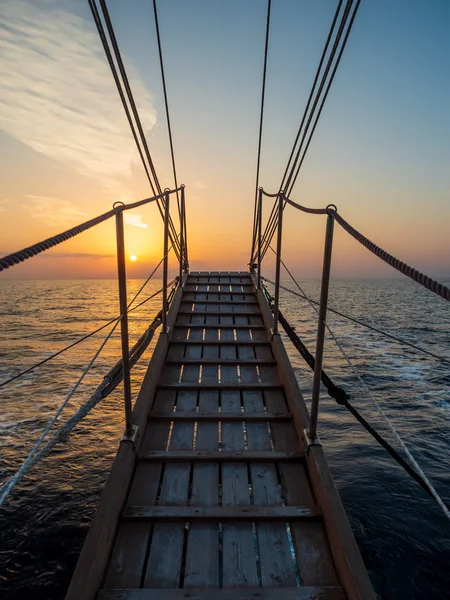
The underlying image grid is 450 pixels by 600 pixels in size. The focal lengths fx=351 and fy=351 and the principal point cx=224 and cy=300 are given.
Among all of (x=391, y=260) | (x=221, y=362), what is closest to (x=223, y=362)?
(x=221, y=362)

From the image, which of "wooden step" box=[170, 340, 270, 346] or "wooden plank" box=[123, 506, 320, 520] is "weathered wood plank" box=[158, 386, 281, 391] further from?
"wooden plank" box=[123, 506, 320, 520]

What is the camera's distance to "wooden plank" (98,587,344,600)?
6.32ft

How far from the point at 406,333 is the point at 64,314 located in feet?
96.9

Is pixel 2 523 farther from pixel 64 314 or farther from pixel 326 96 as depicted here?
pixel 64 314

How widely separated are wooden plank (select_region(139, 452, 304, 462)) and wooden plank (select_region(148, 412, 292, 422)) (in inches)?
17.8

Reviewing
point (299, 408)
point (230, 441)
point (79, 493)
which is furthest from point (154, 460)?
point (79, 493)

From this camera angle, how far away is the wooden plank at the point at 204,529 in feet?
6.88

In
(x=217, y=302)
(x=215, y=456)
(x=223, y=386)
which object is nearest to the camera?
(x=215, y=456)

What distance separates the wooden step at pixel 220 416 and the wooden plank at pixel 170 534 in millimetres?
201

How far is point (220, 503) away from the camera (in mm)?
2670

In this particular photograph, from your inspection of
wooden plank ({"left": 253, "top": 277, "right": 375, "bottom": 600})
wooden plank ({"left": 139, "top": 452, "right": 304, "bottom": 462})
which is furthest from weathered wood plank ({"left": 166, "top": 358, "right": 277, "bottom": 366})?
wooden plank ({"left": 139, "top": 452, "right": 304, "bottom": 462})

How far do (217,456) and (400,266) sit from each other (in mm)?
2188

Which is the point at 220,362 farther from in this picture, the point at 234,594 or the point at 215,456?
the point at 234,594

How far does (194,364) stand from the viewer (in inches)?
176
